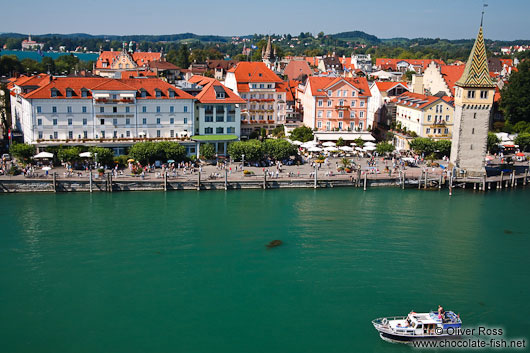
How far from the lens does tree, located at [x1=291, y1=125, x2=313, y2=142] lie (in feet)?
223

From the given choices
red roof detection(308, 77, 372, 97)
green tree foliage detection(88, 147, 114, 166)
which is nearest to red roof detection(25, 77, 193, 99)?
green tree foliage detection(88, 147, 114, 166)

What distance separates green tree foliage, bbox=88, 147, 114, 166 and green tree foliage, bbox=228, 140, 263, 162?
1214cm

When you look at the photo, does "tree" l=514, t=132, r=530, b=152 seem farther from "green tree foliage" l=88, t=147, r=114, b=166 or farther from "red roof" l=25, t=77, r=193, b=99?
"green tree foliage" l=88, t=147, r=114, b=166

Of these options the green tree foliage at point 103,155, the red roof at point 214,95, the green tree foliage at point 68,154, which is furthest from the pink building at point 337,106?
the green tree foliage at point 68,154

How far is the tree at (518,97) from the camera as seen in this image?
245ft

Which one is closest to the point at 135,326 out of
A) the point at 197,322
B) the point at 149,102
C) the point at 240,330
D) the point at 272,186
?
the point at 197,322

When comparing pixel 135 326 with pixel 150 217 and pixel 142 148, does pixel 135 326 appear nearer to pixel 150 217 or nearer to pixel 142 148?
pixel 150 217

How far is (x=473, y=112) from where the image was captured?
57.9 metres

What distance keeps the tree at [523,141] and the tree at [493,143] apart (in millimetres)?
2871

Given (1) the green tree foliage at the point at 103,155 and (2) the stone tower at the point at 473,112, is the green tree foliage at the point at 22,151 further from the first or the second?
(2) the stone tower at the point at 473,112

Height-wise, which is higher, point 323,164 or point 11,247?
point 323,164

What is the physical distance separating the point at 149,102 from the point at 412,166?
29173 mm

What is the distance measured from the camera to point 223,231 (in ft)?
141

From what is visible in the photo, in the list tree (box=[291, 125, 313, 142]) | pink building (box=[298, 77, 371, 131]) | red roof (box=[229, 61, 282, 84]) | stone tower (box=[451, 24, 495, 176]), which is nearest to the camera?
stone tower (box=[451, 24, 495, 176])
